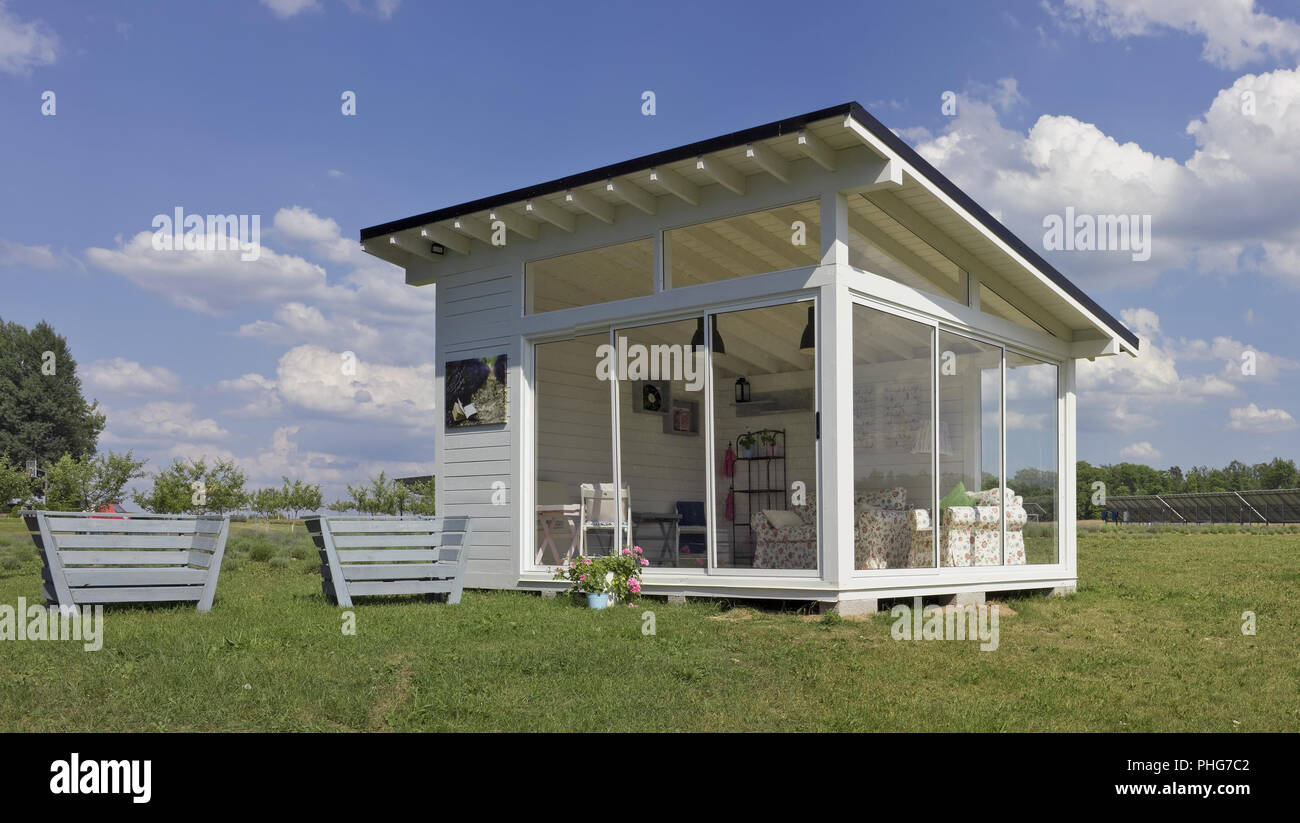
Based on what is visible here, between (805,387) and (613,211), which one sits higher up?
(613,211)

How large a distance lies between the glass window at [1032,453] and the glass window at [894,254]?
1.72 m

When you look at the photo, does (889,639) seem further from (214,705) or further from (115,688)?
(115,688)

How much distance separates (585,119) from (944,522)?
620 cm

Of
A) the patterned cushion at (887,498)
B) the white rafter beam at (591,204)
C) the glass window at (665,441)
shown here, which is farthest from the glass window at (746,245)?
the patterned cushion at (887,498)

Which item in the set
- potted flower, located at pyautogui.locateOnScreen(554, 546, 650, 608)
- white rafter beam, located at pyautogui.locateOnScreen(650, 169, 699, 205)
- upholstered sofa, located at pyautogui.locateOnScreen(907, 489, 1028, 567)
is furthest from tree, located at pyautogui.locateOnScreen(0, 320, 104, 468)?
upholstered sofa, located at pyautogui.locateOnScreen(907, 489, 1028, 567)

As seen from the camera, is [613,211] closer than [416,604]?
No

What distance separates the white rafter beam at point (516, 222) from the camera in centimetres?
943

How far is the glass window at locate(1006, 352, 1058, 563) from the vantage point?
33.9 ft

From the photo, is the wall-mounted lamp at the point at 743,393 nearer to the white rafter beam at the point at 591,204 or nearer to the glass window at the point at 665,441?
the glass window at the point at 665,441

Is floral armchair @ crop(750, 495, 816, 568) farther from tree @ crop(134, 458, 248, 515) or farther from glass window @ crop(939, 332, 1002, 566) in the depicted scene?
tree @ crop(134, 458, 248, 515)

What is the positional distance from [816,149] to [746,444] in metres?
4.67

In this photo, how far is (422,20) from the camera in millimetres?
11430

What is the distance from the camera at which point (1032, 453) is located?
1073cm
